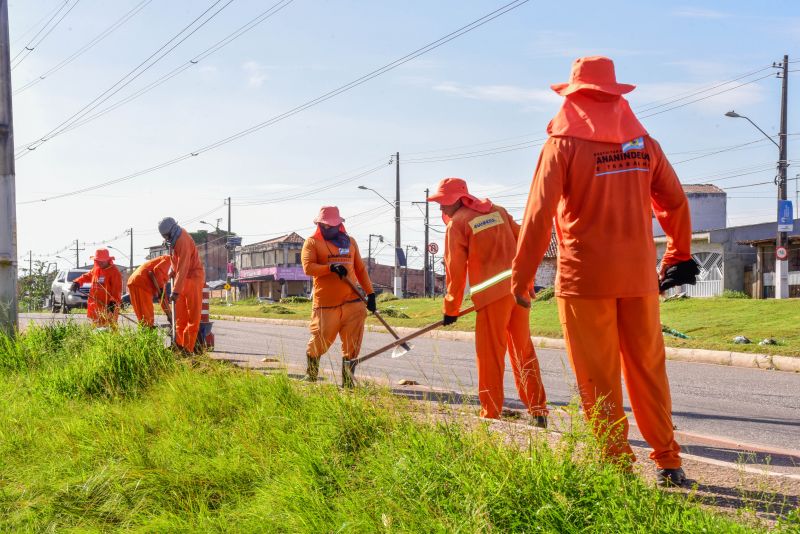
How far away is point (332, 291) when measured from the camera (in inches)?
336

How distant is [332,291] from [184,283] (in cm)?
261

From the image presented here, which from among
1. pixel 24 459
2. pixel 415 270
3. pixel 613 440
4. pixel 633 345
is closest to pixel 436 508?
pixel 613 440

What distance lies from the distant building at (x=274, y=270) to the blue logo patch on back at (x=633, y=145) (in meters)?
75.2

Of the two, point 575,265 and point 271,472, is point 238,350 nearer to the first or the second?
point 271,472

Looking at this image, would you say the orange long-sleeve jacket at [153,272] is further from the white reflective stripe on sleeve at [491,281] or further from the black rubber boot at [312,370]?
the white reflective stripe on sleeve at [491,281]

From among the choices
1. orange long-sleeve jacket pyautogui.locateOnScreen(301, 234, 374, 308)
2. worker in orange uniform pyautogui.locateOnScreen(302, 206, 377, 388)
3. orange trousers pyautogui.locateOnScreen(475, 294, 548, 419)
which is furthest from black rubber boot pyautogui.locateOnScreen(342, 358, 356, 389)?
orange trousers pyautogui.locateOnScreen(475, 294, 548, 419)

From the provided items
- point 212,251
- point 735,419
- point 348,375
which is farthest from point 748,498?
point 212,251

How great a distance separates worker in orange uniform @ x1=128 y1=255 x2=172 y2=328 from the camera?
11.6 meters

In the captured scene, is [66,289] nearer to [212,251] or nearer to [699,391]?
[699,391]

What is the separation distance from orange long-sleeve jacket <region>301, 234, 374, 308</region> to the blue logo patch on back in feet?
15.1

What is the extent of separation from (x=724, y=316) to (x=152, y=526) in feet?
57.9

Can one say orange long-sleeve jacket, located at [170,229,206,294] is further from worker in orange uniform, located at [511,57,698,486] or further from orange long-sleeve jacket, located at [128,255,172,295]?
worker in orange uniform, located at [511,57,698,486]

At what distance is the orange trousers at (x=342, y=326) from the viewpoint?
844cm

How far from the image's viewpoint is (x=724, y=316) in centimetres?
2002
